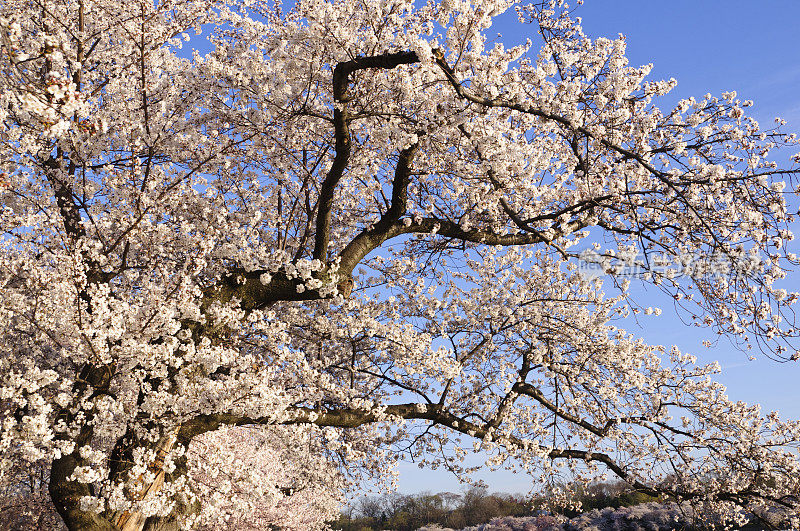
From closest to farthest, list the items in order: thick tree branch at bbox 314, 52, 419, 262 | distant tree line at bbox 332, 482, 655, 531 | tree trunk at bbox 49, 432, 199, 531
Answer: thick tree branch at bbox 314, 52, 419, 262 < tree trunk at bbox 49, 432, 199, 531 < distant tree line at bbox 332, 482, 655, 531

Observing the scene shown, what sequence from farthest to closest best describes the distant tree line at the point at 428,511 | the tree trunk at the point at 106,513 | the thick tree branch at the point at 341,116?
1. the distant tree line at the point at 428,511
2. the tree trunk at the point at 106,513
3. the thick tree branch at the point at 341,116

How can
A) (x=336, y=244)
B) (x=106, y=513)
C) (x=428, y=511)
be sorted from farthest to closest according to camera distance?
(x=428, y=511)
(x=336, y=244)
(x=106, y=513)

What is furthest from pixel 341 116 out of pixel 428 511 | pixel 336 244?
pixel 428 511

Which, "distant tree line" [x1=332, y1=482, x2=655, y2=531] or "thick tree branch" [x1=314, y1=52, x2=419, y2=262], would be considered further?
"distant tree line" [x1=332, y1=482, x2=655, y2=531]

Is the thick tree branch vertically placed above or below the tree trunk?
above

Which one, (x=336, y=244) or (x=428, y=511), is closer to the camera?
(x=336, y=244)

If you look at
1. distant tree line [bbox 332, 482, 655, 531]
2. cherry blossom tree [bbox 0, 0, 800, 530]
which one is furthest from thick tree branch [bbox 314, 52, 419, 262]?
distant tree line [bbox 332, 482, 655, 531]

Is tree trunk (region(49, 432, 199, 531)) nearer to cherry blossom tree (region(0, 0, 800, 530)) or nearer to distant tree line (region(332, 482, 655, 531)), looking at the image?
cherry blossom tree (region(0, 0, 800, 530))

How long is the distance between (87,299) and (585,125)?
6.67 m

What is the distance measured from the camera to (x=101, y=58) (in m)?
9.13

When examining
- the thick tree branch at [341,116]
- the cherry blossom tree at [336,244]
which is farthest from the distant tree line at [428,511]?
the thick tree branch at [341,116]

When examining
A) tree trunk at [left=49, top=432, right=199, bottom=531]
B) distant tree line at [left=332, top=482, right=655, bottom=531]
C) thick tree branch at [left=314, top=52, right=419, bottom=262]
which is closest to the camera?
Answer: thick tree branch at [left=314, top=52, right=419, bottom=262]

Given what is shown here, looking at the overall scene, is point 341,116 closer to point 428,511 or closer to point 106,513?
point 106,513

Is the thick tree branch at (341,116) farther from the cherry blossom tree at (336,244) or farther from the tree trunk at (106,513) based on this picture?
the tree trunk at (106,513)
